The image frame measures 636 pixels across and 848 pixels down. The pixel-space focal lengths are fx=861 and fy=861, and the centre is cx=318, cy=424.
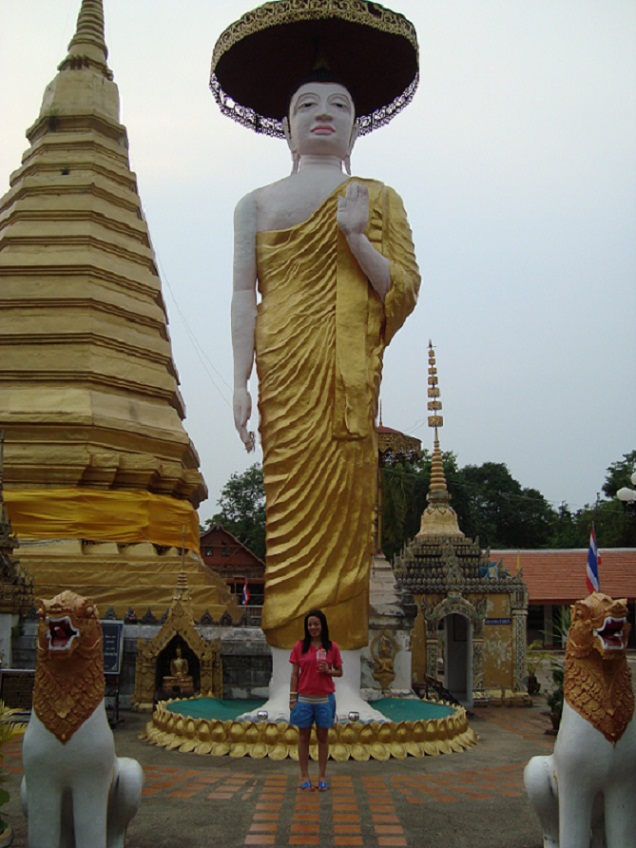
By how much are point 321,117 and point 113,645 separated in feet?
19.6

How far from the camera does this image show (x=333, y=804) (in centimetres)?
519

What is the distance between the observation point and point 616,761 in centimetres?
362

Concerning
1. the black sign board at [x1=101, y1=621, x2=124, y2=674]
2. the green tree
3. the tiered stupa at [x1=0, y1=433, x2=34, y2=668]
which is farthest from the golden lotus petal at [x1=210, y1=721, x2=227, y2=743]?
the green tree

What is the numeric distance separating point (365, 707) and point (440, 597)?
512 cm

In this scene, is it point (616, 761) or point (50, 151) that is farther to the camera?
point (50, 151)

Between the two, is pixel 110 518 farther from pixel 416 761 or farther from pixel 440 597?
A: pixel 416 761

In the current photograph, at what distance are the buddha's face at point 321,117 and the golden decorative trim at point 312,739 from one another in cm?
556

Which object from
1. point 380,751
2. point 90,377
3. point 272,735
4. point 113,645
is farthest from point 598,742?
point 90,377

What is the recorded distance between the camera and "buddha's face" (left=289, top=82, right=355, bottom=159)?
8.73 metres

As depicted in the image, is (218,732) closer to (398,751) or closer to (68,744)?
(398,751)

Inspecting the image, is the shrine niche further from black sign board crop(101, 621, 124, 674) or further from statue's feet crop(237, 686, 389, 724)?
statue's feet crop(237, 686, 389, 724)

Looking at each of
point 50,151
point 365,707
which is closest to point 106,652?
point 365,707

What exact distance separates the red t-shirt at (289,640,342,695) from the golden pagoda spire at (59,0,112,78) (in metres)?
14.8

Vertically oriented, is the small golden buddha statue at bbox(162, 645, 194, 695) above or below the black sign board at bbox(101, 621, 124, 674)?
below
